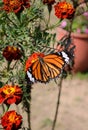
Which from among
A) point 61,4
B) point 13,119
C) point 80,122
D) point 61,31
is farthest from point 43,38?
point 61,31

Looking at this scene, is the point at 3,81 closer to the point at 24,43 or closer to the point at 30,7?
the point at 24,43

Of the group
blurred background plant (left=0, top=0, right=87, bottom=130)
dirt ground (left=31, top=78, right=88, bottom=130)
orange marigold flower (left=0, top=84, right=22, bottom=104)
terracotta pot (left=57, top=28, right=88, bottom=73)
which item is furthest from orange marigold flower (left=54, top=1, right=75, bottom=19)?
terracotta pot (left=57, top=28, right=88, bottom=73)

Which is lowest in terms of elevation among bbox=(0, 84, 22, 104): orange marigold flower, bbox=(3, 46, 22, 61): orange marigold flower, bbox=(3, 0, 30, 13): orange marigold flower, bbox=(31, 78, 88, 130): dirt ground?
bbox=(31, 78, 88, 130): dirt ground

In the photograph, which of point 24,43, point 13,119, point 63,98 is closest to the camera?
point 13,119

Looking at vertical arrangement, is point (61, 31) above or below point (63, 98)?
above

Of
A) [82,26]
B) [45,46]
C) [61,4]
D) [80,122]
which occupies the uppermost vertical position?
[61,4]

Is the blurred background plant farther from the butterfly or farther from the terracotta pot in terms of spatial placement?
the terracotta pot

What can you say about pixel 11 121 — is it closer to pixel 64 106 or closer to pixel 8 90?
pixel 8 90
